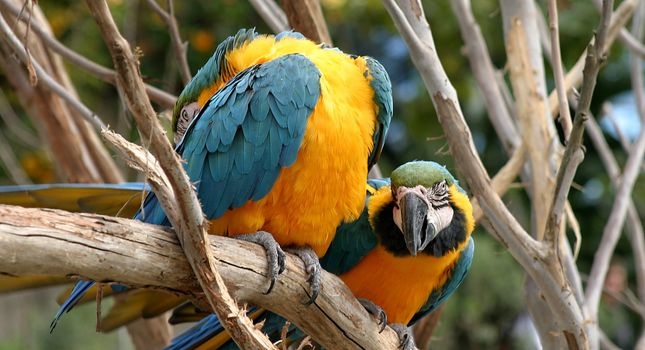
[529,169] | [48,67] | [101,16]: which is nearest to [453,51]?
[529,169]

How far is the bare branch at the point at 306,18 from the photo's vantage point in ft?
8.82

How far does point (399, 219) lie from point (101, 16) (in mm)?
1086

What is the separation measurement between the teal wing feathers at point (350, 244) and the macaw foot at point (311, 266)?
32 cm

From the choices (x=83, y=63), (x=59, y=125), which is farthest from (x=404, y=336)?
(x=59, y=125)

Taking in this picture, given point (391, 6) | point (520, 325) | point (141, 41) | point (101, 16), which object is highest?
point (101, 16)

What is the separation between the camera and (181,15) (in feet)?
13.8

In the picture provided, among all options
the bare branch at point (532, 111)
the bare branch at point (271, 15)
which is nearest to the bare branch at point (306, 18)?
the bare branch at point (271, 15)

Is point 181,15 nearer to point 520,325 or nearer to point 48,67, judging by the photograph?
point 48,67

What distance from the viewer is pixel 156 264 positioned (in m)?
1.61

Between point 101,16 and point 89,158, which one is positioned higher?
point 101,16

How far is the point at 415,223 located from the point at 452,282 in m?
0.43

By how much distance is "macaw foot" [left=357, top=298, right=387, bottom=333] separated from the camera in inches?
83.6

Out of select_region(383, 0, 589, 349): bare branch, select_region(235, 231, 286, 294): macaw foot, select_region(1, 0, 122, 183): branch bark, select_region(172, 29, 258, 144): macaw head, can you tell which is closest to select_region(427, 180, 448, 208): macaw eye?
select_region(383, 0, 589, 349): bare branch

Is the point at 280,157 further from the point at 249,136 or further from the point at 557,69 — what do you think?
the point at 557,69
